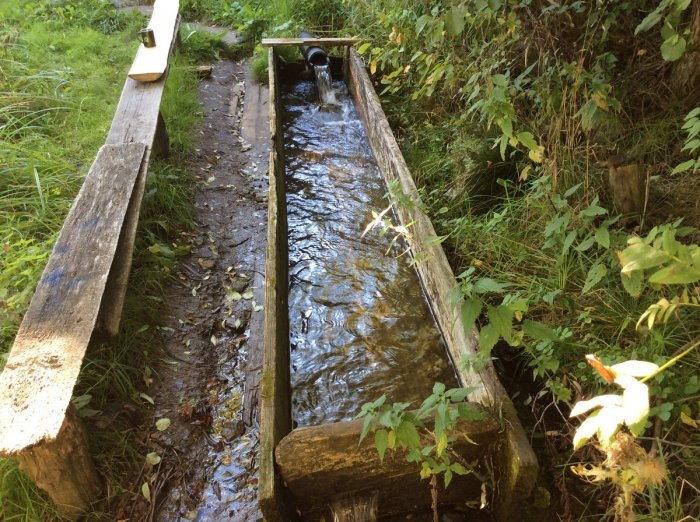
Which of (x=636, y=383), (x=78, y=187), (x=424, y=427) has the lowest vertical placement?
(x=78, y=187)

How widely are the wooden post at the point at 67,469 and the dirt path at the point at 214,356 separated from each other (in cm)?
23

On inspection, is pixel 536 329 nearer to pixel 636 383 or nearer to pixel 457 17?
pixel 636 383

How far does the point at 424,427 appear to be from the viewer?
1.75 meters

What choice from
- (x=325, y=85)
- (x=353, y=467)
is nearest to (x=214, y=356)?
(x=353, y=467)

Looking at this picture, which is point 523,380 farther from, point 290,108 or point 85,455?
point 290,108

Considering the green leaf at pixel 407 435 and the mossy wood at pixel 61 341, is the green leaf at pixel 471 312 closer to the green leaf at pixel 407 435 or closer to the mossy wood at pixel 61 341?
the green leaf at pixel 407 435

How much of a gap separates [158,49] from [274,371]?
399 centimetres

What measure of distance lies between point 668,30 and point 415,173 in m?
2.09

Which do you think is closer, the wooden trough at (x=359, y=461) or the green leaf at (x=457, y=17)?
the wooden trough at (x=359, y=461)

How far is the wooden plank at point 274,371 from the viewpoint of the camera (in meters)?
1.80

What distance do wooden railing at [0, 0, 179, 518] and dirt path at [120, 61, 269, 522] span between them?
0.39 m

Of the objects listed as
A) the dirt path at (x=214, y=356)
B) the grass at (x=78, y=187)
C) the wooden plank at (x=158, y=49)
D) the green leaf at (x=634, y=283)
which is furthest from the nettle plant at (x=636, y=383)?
the wooden plank at (x=158, y=49)

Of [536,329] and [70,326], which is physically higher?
[536,329]

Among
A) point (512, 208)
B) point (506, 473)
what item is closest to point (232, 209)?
point (512, 208)
